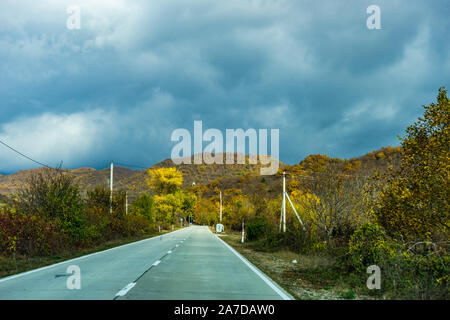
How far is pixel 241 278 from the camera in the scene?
11.0 metres

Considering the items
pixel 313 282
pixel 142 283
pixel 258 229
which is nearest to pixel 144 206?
pixel 258 229

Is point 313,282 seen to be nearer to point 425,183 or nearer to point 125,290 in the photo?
point 425,183

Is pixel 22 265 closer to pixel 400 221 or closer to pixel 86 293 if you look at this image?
pixel 86 293

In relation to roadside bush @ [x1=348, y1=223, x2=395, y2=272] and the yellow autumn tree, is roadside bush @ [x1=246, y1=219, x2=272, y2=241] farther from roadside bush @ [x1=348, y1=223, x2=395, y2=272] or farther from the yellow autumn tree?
the yellow autumn tree

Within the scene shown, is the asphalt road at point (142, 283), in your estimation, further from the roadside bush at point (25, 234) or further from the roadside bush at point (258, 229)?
the roadside bush at point (258, 229)

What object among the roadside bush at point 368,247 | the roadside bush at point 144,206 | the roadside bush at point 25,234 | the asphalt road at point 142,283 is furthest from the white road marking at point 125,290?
the roadside bush at point 144,206

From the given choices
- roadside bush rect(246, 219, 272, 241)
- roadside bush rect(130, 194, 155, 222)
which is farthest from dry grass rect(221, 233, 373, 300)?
roadside bush rect(130, 194, 155, 222)

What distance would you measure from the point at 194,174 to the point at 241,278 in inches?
5480

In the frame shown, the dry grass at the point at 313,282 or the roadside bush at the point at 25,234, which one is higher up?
the roadside bush at the point at 25,234

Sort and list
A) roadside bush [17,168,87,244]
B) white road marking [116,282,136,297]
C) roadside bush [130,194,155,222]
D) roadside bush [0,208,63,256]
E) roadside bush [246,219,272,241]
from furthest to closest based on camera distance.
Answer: roadside bush [130,194,155,222] < roadside bush [246,219,272,241] < roadside bush [17,168,87,244] < roadside bush [0,208,63,256] < white road marking [116,282,136,297]

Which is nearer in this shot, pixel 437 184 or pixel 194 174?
pixel 437 184

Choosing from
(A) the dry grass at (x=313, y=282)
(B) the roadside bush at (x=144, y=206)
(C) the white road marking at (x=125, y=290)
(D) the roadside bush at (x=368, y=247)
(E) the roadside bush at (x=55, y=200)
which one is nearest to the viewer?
(C) the white road marking at (x=125, y=290)
